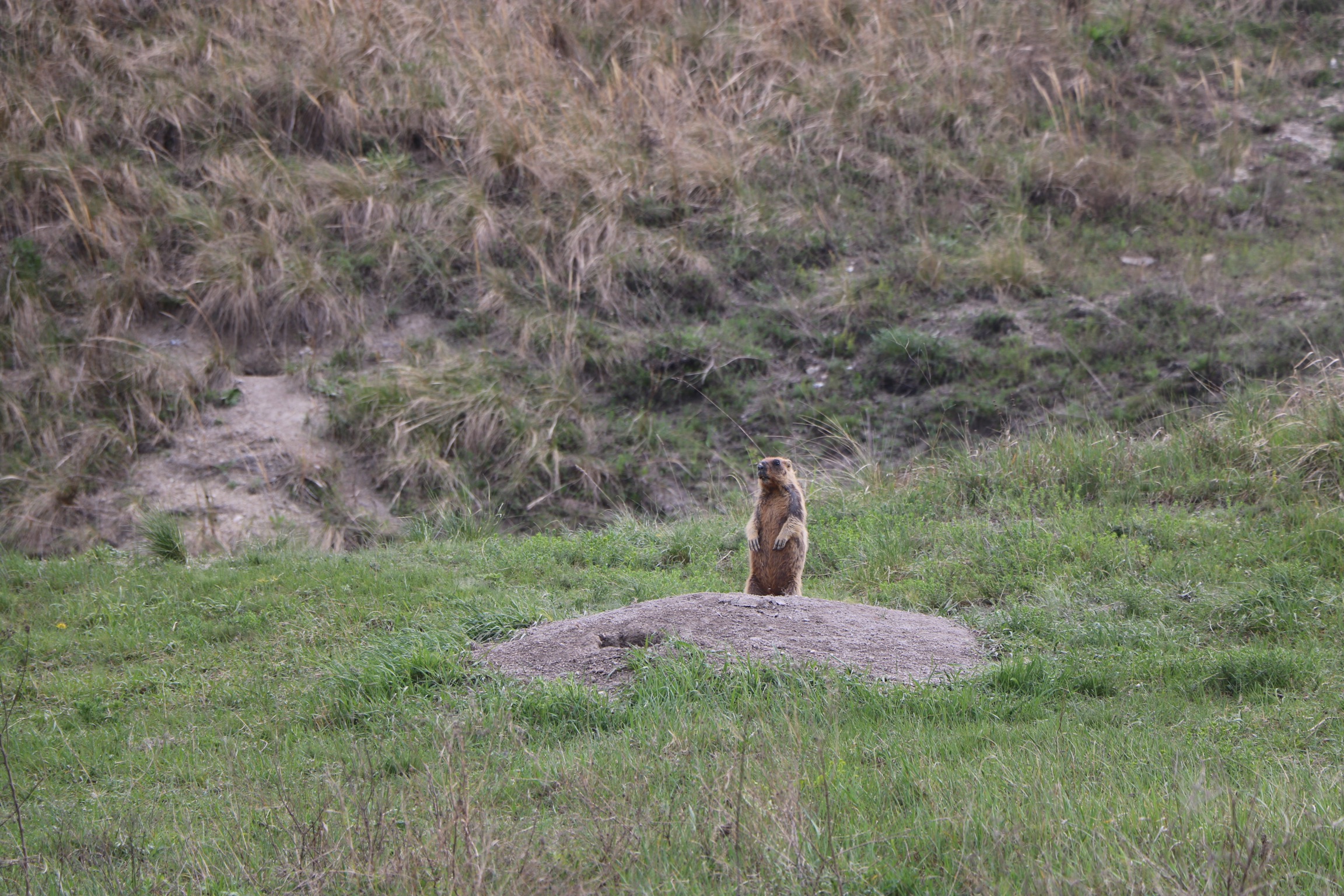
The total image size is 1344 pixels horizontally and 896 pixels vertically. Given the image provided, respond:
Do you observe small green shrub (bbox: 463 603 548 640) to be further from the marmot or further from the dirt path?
the dirt path

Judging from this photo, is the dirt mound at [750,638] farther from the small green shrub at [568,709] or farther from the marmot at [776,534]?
the marmot at [776,534]

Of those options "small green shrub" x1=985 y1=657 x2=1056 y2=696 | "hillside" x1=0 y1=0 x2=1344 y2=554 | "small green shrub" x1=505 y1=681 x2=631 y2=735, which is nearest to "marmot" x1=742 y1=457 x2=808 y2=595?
"small green shrub" x1=985 y1=657 x2=1056 y2=696

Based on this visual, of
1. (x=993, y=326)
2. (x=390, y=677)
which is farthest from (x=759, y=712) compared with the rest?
(x=993, y=326)

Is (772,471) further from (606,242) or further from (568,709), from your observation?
(606,242)

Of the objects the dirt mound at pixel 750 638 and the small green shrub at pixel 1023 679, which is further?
the dirt mound at pixel 750 638

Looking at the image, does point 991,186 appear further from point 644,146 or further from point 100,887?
point 100,887

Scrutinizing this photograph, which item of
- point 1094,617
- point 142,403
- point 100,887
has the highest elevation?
point 100,887

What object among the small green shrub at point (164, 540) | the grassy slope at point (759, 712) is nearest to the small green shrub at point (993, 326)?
the grassy slope at point (759, 712)

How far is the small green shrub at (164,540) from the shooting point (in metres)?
8.98

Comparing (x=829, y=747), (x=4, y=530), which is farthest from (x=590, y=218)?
(x=829, y=747)

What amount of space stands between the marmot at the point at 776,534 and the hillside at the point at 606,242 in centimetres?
366

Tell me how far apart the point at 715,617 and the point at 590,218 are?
309 inches

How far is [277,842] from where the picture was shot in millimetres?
3832

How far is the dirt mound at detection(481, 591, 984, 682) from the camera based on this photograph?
18.0ft
